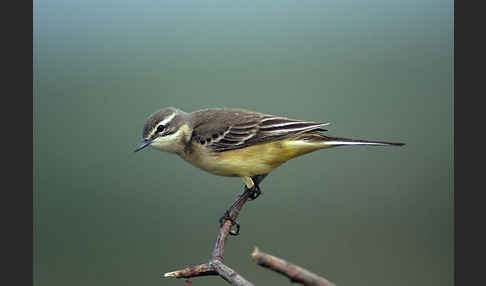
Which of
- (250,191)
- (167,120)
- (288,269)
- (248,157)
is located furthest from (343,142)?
(288,269)

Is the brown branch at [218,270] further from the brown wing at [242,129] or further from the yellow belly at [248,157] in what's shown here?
the brown wing at [242,129]

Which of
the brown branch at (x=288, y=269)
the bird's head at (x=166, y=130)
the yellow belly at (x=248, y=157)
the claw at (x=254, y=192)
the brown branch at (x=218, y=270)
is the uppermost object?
the bird's head at (x=166, y=130)

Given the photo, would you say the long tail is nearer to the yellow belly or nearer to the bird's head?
the yellow belly

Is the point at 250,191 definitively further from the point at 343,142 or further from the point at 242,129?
the point at 343,142

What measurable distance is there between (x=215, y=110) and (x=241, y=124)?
224mm

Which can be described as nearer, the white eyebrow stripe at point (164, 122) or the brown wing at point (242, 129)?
the white eyebrow stripe at point (164, 122)

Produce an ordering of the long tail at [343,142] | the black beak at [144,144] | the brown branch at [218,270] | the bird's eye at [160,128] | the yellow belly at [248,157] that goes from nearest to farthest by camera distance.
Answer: the brown branch at [218,270] < the long tail at [343,142] < the black beak at [144,144] < the bird's eye at [160,128] < the yellow belly at [248,157]

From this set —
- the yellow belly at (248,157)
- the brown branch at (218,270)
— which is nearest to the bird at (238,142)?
the yellow belly at (248,157)

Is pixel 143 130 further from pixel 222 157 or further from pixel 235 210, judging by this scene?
pixel 235 210

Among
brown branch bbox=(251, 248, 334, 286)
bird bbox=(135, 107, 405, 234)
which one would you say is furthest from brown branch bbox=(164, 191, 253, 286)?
brown branch bbox=(251, 248, 334, 286)

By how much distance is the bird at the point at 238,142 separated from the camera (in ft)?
8.73

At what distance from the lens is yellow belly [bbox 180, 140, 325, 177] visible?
2.69 metres

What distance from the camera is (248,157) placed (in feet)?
8.90

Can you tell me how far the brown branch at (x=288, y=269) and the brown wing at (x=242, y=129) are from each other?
57.8 inches
